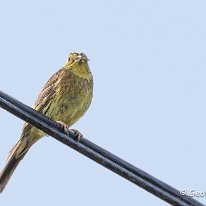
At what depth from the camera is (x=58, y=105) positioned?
9.64 m

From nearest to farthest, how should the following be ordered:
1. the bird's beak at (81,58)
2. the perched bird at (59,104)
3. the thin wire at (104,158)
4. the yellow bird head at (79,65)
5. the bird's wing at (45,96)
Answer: the thin wire at (104,158), the perched bird at (59,104), the bird's wing at (45,96), the yellow bird head at (79,65), the bird's beak at (81,58)

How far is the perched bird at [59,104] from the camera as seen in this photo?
378 inches

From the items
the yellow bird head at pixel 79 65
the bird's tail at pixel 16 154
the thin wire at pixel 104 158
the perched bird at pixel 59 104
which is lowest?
the thin wire at pixel 104 158

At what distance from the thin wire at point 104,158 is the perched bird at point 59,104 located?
147 inches

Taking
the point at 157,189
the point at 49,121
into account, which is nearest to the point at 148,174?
the point at 157,189

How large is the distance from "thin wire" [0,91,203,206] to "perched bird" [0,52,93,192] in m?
3.72

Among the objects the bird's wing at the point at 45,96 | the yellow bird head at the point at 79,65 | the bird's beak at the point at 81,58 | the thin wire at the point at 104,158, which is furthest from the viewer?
the bird's beak at the point at 81,58

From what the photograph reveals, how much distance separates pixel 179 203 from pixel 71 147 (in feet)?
3.37

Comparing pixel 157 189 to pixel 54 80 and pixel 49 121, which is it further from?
pixel 54 80

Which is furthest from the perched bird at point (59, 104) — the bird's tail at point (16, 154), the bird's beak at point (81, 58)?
the bird's beak at point (81, 58)

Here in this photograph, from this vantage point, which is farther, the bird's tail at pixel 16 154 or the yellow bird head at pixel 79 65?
the yellow bird head at pixel 79 65

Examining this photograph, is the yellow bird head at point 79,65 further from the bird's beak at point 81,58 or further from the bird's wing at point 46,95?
the bird's wing at point 46,95

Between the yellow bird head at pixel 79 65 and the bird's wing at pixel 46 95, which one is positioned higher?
the yellow bird head at pixel 79 65

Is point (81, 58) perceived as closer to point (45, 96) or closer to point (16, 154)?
point (45, 96)
